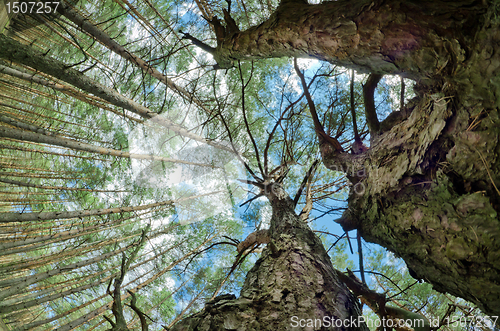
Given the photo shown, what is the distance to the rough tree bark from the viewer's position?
2.34ft

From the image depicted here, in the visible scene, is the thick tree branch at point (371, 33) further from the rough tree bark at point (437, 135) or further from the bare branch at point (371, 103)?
the bare branch at point (371, 103)

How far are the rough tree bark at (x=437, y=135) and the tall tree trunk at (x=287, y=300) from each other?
387 millimetres

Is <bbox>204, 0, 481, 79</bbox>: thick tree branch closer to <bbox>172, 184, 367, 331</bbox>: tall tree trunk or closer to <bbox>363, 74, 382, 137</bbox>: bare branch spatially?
<bbox>363, 74, 382, 137</bbox>: bare branch

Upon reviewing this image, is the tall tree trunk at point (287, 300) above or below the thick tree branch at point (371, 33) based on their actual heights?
below

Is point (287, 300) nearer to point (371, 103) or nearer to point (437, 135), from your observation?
point (437, 135)

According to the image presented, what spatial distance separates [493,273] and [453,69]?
680mm

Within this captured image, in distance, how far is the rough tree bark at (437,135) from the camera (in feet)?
2.34

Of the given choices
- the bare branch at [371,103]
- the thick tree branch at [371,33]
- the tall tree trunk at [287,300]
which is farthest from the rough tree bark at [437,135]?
the tall tree trunk at [287,300]

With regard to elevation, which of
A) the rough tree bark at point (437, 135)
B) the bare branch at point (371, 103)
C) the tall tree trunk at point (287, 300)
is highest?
the bare branch at point (371, 103)

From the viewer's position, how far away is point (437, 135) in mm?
878

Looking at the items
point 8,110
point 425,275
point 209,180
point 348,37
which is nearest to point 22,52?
point 348,37

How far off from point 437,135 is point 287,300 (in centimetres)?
91

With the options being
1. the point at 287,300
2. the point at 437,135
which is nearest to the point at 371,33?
the point at 437,135

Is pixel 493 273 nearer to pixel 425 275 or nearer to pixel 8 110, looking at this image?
pixel 425 275
